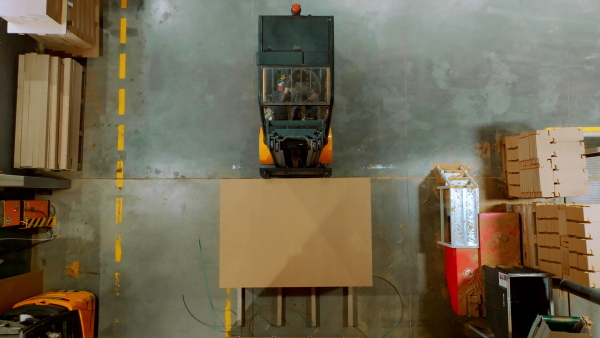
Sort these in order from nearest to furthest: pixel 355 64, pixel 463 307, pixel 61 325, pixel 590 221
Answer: pixel 590 221 < pixel 61 325 < pixel 463 307 < pixel 355 64

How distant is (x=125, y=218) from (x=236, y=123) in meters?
1.85

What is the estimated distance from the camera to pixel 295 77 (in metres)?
3.07

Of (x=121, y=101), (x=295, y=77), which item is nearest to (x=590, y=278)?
(x=295, y=77)

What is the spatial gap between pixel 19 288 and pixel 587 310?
6.39 m

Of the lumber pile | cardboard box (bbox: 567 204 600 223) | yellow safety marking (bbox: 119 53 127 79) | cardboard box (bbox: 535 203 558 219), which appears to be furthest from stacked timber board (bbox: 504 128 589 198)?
the lumber pile

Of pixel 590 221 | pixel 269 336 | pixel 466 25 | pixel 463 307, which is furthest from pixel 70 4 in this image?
pixel 590 221

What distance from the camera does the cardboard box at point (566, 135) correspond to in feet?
11.5

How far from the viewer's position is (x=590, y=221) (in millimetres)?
3076

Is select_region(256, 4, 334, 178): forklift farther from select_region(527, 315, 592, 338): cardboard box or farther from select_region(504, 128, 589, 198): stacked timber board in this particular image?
select_region(527, 315, 592, 338): cardboard box

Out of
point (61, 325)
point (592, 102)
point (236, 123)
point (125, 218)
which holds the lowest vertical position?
point (61, 325)

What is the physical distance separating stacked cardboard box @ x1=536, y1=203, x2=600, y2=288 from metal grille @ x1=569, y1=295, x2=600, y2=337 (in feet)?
1.92

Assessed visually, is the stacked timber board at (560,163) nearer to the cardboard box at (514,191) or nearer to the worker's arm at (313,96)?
the cardboard box at (514,191)

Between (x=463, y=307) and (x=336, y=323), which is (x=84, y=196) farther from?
(x=463, y=307)

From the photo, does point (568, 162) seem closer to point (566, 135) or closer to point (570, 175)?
point (570, 175)
